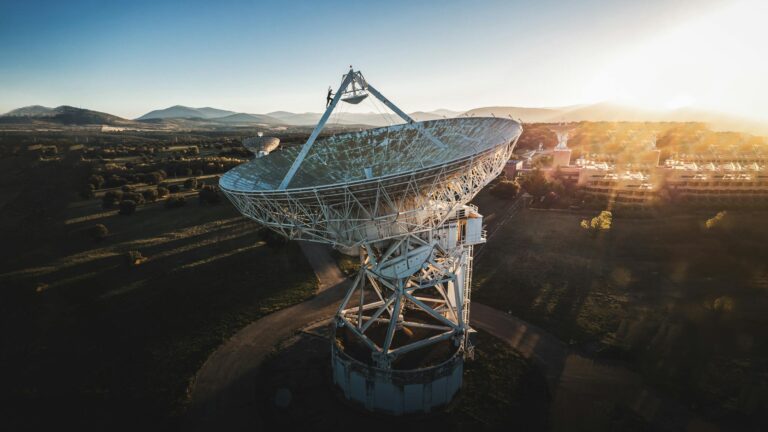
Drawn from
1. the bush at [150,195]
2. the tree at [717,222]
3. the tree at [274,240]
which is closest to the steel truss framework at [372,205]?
the tree at [274,240]

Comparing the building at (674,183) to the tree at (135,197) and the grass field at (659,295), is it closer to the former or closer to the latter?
the grass field at (659,295)

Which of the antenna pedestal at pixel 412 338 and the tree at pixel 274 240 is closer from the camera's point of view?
the antenna pedestal at pixel 412 338

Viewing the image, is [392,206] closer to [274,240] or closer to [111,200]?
[274,240]

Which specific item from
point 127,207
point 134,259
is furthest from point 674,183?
point 127,207

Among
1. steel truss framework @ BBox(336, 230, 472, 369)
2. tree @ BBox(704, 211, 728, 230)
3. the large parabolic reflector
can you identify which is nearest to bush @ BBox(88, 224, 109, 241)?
the large parabolic reflector

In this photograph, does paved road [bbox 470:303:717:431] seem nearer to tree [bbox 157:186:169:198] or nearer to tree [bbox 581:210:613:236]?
tree [bbox 581:210:613:236]

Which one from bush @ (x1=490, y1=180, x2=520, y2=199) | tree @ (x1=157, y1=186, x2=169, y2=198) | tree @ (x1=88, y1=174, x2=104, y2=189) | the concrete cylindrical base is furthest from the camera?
tree @ (x1=88, y1=174, x2=104, y2=189)
